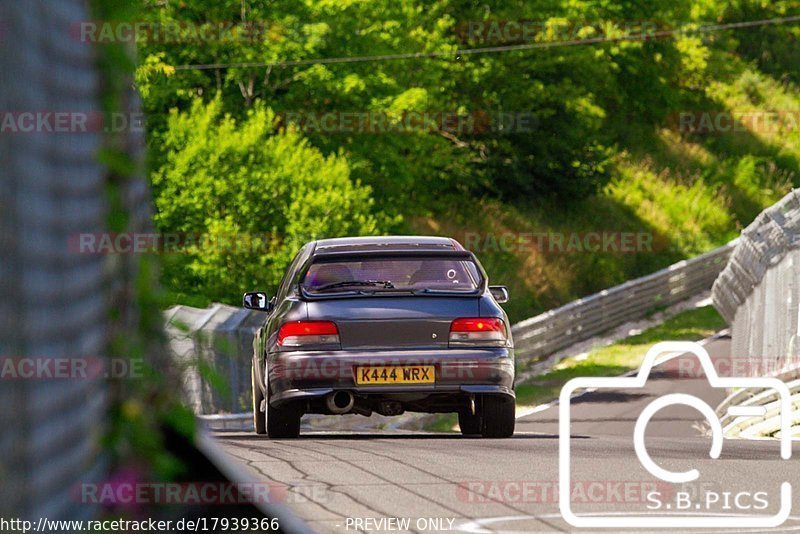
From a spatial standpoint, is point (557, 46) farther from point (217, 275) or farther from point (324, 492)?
point (324, 492)

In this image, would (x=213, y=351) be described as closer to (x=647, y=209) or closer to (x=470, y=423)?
(x=470, y=423)

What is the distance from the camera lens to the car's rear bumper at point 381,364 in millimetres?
11453

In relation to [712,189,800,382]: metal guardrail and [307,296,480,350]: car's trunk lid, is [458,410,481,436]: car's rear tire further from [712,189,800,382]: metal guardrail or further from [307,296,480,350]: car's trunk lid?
[712,189,800,382]: metal guardrail

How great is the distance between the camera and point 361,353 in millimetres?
11516

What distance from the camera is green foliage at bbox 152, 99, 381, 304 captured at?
34.9 m

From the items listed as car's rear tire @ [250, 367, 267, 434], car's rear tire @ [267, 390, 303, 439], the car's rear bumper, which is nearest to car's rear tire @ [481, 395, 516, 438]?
the car's rear bumper

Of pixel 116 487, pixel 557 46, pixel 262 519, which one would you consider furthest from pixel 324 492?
pixel 557 46

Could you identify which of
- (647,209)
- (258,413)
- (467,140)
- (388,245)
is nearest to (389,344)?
(388,245)

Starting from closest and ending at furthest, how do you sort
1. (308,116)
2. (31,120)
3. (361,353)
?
1. (31,120)
2. (361,353)
3. (308,116)

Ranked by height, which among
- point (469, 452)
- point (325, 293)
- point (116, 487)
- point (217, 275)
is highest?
point (116, 487)

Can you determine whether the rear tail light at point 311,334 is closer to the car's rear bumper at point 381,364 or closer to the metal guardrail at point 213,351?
the car's rear bumper at point 381,364

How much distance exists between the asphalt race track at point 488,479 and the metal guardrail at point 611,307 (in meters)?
22.3

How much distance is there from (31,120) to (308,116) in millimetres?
40144

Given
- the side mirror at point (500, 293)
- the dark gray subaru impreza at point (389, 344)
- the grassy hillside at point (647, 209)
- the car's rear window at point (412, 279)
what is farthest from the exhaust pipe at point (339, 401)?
the grassy hillside at point (647, 209)
